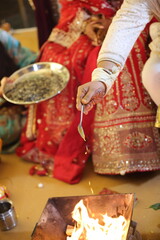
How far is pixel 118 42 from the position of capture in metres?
1.60

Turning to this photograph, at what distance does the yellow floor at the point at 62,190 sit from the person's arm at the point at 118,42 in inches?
24.6

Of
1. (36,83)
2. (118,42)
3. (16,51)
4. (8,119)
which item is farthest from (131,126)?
(16,51)

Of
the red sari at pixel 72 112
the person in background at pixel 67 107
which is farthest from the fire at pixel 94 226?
the person in background at pixel 67 107

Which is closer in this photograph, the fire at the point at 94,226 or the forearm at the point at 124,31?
the fire at the point at 94,226

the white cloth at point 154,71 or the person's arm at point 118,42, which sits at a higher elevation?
the person's arm at point 118,42

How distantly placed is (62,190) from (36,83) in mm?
664

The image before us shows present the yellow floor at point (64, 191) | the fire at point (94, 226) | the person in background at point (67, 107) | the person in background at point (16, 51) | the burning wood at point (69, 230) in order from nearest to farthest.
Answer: the fire at point (94, 226), the burning wood at point (69, 230), the yellow floor at point (64, 191), the person in background at point (67, 107), the person in background at point (16, 51)

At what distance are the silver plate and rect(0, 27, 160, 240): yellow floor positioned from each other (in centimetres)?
49

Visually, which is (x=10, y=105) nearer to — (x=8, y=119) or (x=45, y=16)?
(x=8, y=119)

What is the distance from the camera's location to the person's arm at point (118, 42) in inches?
60.2

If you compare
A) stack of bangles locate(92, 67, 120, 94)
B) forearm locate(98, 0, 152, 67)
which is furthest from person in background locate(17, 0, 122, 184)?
stack of bangles locate(92, 67, 120, 94)

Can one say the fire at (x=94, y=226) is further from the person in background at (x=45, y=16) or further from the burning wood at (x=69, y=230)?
the person in background at (x=45, y=16)

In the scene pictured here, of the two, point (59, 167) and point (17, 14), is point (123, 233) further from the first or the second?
point (17, 14)

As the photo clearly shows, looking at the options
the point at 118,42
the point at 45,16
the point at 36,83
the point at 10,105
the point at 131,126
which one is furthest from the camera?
the point at 45,16
